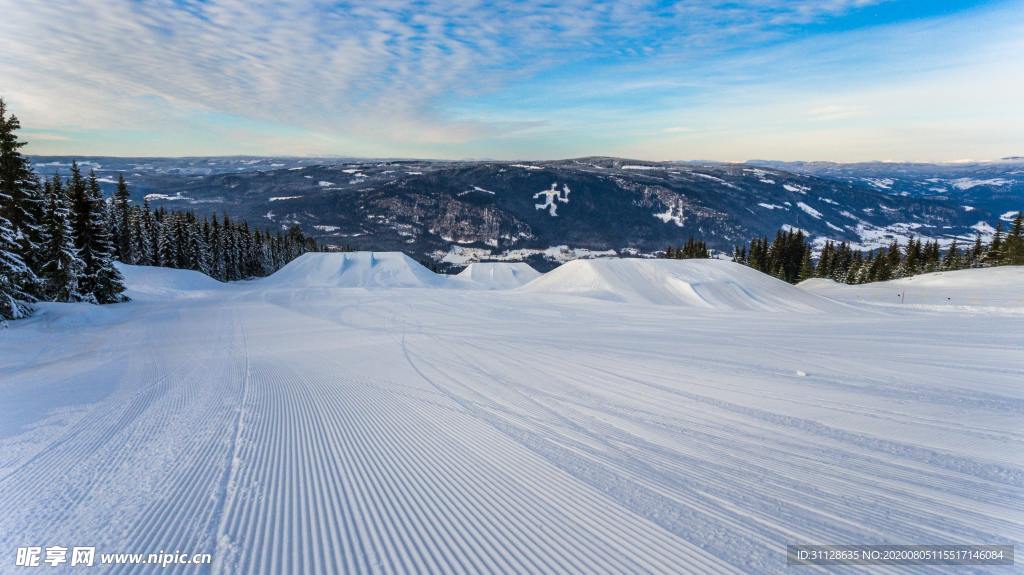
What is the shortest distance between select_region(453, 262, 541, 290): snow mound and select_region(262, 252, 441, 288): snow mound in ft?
A: 17.3

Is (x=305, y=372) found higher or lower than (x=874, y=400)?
lower

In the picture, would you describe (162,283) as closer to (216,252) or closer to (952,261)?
(216,252)

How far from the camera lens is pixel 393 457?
17.8ft

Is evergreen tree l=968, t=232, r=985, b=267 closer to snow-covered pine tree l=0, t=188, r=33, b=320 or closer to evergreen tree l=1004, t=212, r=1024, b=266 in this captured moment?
evergreen tree l=1004, t=212, r=1024, b=266

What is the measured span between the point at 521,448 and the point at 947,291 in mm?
48558

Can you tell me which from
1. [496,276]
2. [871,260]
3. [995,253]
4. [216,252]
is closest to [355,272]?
[496,276]

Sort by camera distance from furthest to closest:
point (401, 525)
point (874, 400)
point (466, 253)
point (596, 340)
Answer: point (466, 253) → point (596, 340) → point (874, 400) → point (401, 525)

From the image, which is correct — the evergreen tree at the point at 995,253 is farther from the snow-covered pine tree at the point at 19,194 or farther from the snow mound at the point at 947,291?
the snow-covered pine tree at the point at 19,194

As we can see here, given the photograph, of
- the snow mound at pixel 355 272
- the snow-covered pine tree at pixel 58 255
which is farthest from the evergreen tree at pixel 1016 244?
the snow-covered pine tree at pixel 58 255

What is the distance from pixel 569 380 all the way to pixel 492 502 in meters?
4.96

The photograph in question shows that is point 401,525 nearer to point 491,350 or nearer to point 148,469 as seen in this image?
point 148,469

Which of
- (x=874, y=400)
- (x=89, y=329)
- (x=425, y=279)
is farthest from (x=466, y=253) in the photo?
(x=874, y=400)

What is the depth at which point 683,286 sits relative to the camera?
28.6 m

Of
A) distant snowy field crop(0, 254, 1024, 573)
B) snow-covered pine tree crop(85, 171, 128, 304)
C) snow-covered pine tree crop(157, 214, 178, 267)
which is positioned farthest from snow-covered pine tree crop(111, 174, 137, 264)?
distant snowy field crop(0, 254, 1024, 573)
